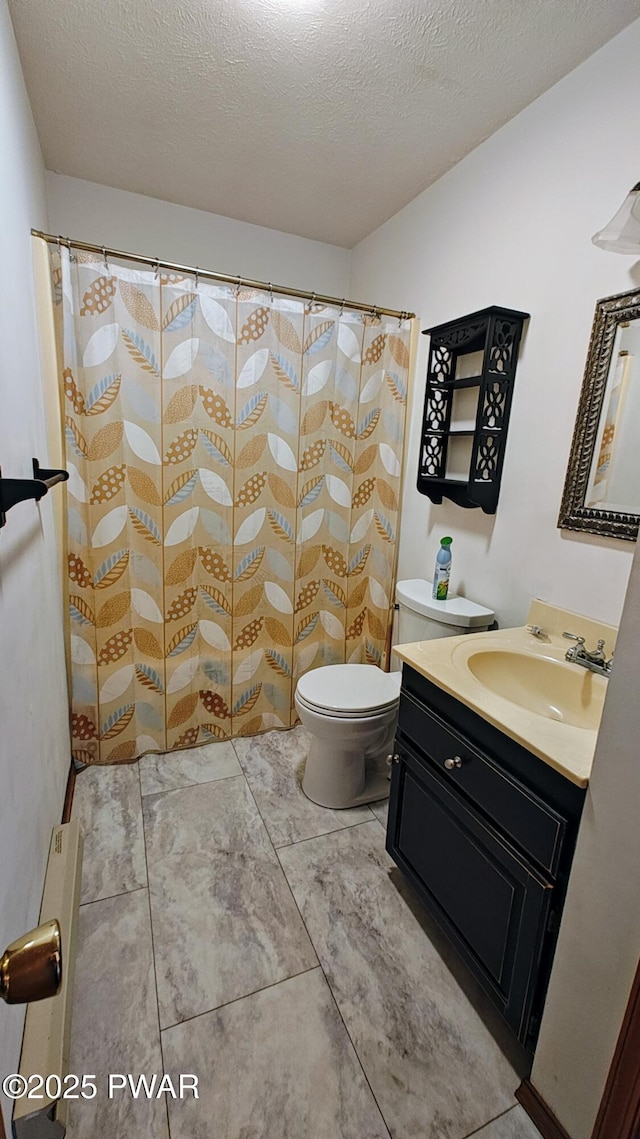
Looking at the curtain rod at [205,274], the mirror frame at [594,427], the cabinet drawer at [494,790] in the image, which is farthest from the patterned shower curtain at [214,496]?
the cabinet drawer at [494,790]

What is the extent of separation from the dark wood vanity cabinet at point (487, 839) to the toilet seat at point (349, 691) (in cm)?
33

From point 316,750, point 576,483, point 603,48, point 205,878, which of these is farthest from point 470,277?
point 205,878

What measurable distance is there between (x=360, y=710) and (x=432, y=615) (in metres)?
0.44

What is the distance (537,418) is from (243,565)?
126cm

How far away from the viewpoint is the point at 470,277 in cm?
181

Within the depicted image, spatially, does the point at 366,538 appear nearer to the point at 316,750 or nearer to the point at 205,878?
the point at 316,750

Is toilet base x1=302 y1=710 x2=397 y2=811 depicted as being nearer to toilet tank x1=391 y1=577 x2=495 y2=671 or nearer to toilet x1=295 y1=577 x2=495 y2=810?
toilet x1=295 y1=577 x2=495 y2=810

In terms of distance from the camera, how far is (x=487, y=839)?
1119mm

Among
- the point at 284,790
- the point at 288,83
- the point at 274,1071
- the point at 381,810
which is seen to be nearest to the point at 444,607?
the point at 381,810

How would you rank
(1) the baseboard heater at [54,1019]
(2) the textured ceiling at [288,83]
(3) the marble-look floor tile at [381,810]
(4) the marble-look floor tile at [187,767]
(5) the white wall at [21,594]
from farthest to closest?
1. (4) the marble-look floor tile at [187,767]
2. (3) the marble-look floor tile at [381,810]
3. (2) the textured ceiling at [288,83]
4. (5) the white wall at [21,594]
5. (1) the baseboard heater at [54,1019]

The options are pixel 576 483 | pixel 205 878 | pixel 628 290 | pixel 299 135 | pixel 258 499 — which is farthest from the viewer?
pixel 258 499

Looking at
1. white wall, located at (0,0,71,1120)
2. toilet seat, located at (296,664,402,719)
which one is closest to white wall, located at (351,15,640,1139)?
toilet seat, located at (296,664,402,719)

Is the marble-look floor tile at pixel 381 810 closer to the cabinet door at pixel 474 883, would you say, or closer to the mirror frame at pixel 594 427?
the cabinet door at pixel 474 883

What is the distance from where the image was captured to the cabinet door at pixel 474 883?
103 centimetres
